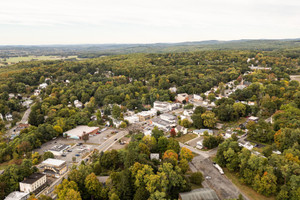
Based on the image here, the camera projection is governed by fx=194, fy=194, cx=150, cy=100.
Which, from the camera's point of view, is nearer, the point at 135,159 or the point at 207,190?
the point at 207,190

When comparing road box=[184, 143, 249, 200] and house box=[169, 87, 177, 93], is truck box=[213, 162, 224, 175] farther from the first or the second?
house box=[169, 87, 177, 93]

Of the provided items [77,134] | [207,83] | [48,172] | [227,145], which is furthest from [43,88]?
[227,145]

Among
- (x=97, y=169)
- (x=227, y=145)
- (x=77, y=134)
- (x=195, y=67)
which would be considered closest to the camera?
(x=97, y=169)

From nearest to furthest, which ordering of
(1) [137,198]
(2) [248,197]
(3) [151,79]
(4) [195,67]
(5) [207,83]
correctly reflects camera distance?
(1) [137,198]
(2) [248,197]
(5) [207,83]
(3) [151,79]
(4) [195,67]

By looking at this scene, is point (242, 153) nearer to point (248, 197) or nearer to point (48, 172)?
point (248, 197)

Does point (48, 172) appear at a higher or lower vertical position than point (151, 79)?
lower

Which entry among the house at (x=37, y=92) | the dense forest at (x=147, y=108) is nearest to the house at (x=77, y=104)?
the dense forest at (x=147, y=108)
